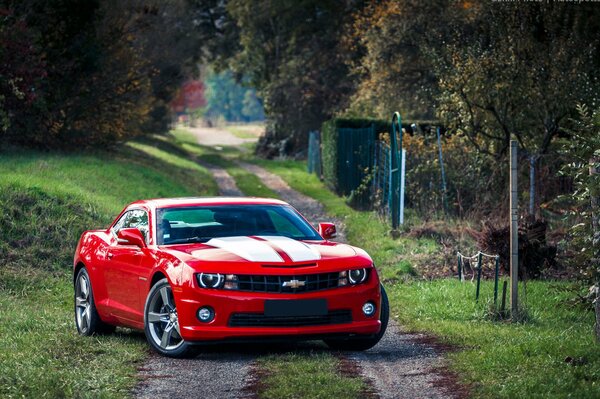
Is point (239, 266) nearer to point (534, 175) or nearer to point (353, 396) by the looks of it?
point (353, 396)

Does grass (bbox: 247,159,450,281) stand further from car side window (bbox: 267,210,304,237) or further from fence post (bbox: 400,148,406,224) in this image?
car side window (bbox: 267,210,304,237)

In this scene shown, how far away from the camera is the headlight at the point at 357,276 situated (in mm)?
10641

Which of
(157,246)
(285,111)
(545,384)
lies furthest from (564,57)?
(285,111)

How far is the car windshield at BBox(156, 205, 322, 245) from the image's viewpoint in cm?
1141

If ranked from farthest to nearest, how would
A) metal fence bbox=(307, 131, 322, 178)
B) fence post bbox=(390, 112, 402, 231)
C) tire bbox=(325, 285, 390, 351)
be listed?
metal fence bbox=(307, 131, 322, 178), fence post bbox=(390, 112, 402, 231), tire bbox=(325, 285, 390, 351)

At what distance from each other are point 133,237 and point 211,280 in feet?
4.44

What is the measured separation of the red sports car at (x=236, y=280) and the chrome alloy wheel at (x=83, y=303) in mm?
484

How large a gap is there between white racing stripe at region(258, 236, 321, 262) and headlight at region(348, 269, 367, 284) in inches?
13.0

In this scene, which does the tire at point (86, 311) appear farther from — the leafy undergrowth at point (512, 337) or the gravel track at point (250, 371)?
the leafy undergrowth at point (512, 337)

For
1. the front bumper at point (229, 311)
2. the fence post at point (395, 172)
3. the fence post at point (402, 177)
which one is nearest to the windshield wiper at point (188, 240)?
the front bumper at point (229, 311)

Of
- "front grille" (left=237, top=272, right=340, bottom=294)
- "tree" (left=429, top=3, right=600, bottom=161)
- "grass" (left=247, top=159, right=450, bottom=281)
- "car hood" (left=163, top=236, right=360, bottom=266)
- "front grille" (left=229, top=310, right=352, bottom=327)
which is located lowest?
"grass" (left=247, top=159, right=450, bottom=281)

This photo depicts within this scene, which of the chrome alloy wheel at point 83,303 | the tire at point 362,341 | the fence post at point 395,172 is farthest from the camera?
the fence post at point 395,172

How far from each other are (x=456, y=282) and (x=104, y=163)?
752 inches

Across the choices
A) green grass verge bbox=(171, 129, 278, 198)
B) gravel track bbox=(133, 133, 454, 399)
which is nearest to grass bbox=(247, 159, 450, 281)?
green grass verge bbox=(171, 129, 278, 198)
